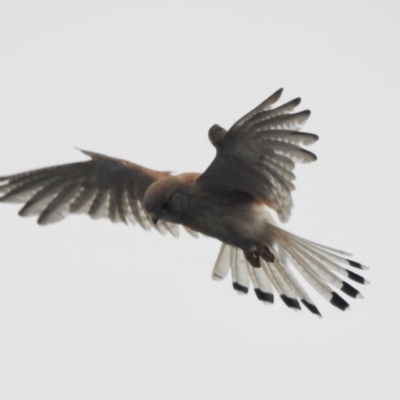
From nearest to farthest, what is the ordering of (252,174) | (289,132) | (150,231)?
(289,132) < (252,174) < (150,231)

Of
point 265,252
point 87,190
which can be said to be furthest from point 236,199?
point 87,190

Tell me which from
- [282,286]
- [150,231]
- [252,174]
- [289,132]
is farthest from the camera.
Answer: [150,231]

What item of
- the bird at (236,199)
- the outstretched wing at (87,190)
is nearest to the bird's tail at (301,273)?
the bird at (236,199)

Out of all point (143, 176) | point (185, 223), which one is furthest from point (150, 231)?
point (185, 223)

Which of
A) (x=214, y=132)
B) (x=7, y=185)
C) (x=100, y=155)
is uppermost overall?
(x=214, y=132)

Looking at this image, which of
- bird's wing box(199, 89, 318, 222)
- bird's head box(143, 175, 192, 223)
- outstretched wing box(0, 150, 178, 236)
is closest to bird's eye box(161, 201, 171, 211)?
bird's head box(143, 175, 192, 223)

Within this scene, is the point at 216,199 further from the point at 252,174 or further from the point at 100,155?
the point at 100,155
